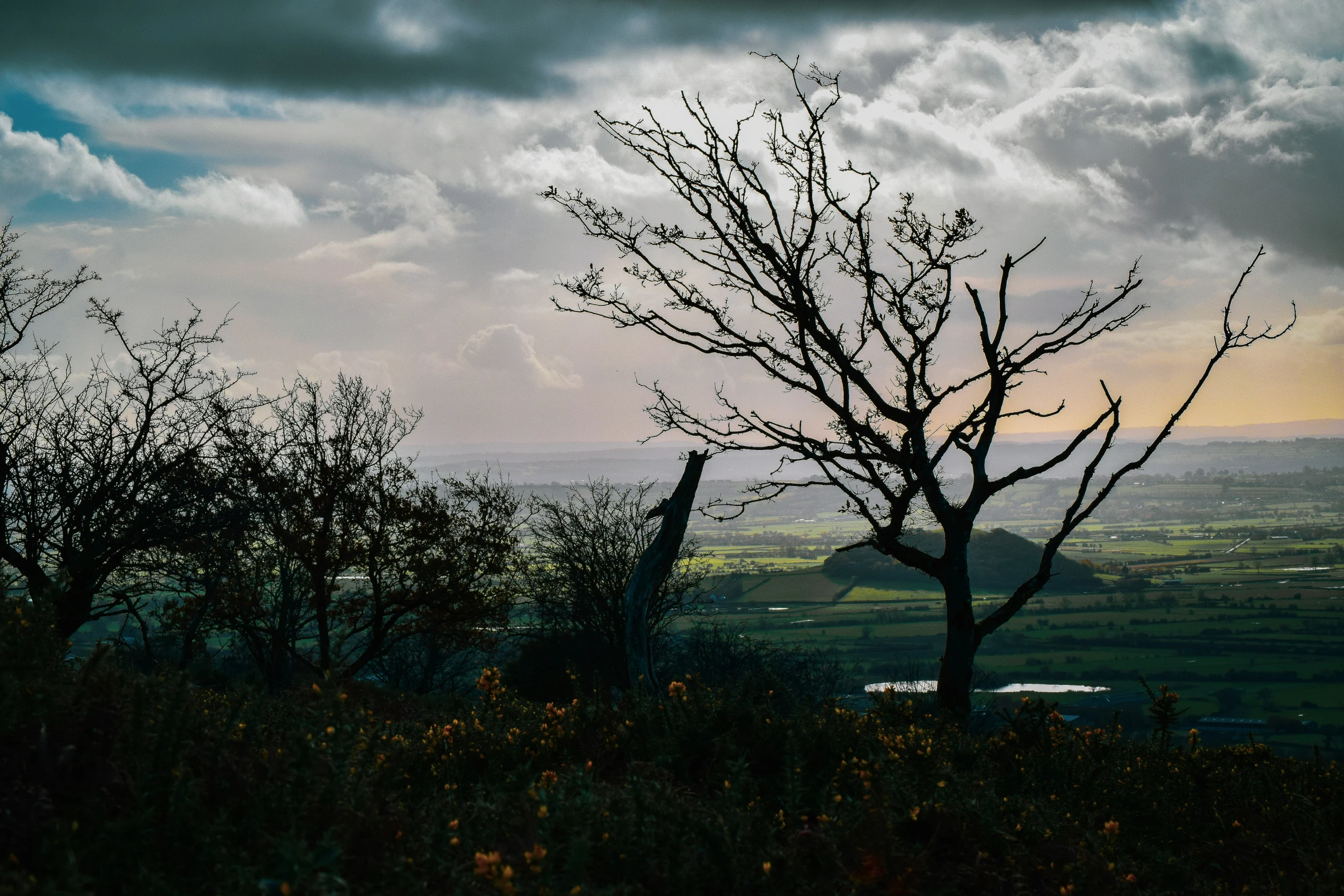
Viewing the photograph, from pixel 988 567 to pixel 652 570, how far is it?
75.9 m

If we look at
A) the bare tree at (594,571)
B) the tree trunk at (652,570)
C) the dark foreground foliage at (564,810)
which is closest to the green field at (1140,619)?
the bare tree at (594,571)

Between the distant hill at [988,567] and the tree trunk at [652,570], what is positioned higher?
the tree trunk at [652,570]

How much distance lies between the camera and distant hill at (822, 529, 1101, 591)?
7844cm

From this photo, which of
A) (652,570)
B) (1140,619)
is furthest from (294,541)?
(1140,619)

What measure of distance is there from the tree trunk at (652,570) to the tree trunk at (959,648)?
313 centimetres

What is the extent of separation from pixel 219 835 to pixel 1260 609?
85111 millimetres

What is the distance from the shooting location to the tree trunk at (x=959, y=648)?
31.8 feet

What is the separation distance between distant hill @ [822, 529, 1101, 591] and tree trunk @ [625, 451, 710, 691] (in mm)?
57320

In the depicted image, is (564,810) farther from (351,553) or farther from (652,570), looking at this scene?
(351,553)

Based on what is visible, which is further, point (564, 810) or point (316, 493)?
point (316, 493)

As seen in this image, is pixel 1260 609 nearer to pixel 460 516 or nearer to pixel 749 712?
pixel 460 516

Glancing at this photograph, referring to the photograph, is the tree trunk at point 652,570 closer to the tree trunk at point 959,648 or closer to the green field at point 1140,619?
the tree trunk at point 959,648

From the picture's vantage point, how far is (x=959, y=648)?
974 cm

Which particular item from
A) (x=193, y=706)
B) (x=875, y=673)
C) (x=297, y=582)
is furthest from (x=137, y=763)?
(x=875, y=673)
